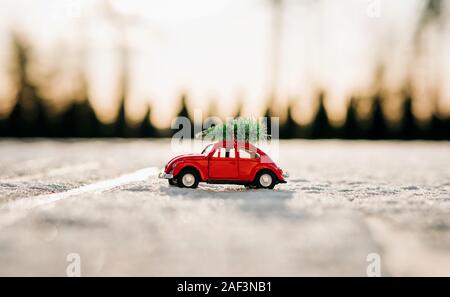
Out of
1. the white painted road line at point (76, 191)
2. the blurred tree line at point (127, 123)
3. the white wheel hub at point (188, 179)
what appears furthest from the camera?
the blurred tree line at point (127, 123)

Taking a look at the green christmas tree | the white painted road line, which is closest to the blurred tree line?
the white painted road line

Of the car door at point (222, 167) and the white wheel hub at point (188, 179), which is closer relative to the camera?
the car door at point (222, 167)

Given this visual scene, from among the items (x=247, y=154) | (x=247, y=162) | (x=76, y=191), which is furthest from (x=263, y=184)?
(x=76, y=191)

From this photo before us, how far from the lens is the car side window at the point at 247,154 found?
46.4 ft

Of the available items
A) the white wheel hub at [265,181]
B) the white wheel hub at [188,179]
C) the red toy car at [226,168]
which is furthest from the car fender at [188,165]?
the white wheel hub at [265,181]

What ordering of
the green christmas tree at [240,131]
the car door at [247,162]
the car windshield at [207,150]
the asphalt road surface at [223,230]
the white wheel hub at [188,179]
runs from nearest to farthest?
the asphalt road surface at [223,230], the car door at [247,162], the white wheel hub at [188,179], the car windshield at [207,150], the green christmas tree at [240,131]

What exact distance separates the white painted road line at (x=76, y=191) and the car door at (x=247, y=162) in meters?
3.65

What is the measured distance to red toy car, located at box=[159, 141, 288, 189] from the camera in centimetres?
1391

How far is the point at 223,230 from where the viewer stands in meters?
8.47

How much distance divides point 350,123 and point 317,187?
5970 centimetres

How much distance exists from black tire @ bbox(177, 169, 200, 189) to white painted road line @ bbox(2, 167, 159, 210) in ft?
6.55

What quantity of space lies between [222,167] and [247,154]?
2.55 feet

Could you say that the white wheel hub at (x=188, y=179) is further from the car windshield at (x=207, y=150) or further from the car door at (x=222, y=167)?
the car windshield at (x=207, y=150)

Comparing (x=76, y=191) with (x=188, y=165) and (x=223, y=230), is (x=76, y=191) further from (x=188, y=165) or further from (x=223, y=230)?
(x=223, y=230)
